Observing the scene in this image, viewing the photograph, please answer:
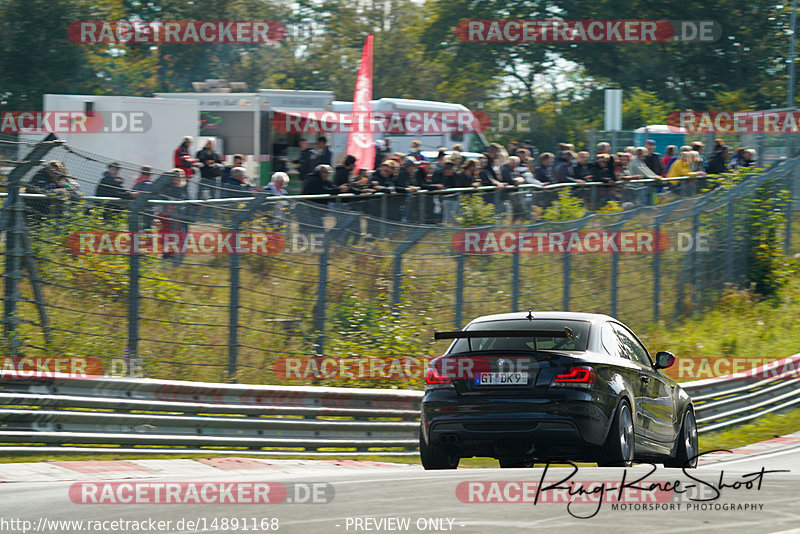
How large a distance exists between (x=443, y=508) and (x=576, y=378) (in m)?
2.94

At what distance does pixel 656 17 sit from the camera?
59.6 m

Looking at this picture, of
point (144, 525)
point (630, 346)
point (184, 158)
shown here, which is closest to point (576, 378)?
point (630, 346)

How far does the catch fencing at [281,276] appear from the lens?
1241 centimetres

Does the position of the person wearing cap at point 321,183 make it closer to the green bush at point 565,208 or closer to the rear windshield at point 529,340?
the green bush at point 565,208

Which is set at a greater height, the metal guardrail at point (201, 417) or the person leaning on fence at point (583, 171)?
the person leaning on fence at point (583, 171)

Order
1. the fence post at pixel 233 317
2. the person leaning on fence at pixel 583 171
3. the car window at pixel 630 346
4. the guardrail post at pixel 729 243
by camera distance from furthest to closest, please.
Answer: the guardrail post at pixel 729 243, the person leaning on fence at pixel 583 171, the fence post at pixel 233 317, the car window at pixel 630 346

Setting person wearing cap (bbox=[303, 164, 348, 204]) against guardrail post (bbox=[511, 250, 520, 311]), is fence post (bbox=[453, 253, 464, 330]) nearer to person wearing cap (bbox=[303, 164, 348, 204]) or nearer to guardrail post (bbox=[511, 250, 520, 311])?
guardrail post (bbox=[511, 250, 520, 311])

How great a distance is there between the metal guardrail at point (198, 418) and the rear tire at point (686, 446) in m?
2.60

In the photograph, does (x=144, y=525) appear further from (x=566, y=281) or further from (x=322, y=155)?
(x=322, y=155)

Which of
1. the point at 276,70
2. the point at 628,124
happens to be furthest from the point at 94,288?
the point at 276,70

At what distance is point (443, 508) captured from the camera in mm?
6852

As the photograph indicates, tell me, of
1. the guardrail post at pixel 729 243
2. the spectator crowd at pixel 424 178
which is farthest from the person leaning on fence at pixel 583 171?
the guardrail post at pixel 729 243

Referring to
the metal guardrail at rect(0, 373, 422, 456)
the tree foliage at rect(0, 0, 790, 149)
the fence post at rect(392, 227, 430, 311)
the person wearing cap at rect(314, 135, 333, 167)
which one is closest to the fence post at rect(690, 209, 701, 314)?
the person wearing cap at rect(314, 135, 333, 167)

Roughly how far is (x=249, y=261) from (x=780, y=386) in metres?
8.37
